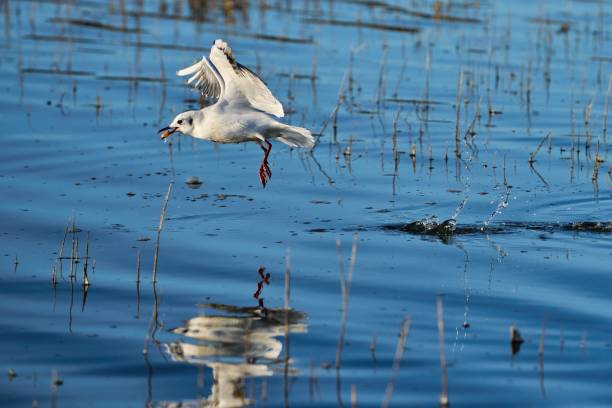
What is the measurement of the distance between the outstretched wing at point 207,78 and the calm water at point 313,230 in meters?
1.07

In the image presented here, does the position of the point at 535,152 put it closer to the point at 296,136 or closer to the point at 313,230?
the point at 296,136

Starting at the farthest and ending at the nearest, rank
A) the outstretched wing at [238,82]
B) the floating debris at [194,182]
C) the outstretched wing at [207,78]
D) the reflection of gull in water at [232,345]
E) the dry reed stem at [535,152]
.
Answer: the dry reed stem at [535,152] → the floating debris at [194,182] → the outstretched wing at [207,78] → the outstretched wing at [238,82] → the reflection of gull in water at [232,345]

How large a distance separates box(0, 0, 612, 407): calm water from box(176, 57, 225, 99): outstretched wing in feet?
3.52

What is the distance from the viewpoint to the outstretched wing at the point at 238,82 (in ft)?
38.4

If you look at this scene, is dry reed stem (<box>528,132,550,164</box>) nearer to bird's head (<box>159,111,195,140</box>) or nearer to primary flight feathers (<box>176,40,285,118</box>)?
primary flight feathers (<box>176,40,285,118</box>)

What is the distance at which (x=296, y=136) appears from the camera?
11.6 m

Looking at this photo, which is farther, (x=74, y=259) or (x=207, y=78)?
(x=207, y=78)

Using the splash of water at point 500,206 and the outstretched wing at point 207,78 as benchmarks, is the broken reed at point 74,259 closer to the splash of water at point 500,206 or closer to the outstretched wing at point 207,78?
the outstretched wing at point 207,78

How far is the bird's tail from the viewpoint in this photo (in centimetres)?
1134

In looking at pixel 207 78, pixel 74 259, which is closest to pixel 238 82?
pixel 207 78

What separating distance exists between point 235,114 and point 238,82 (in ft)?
1.97

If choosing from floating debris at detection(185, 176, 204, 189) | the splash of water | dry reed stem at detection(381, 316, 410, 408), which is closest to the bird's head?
floating debris at detection(185, 176, 204, 189)

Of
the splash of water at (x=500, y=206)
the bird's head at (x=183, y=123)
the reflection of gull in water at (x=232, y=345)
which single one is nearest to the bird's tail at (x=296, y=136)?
the bird's head at (x=183, y=123)

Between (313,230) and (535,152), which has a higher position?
(535,152)
